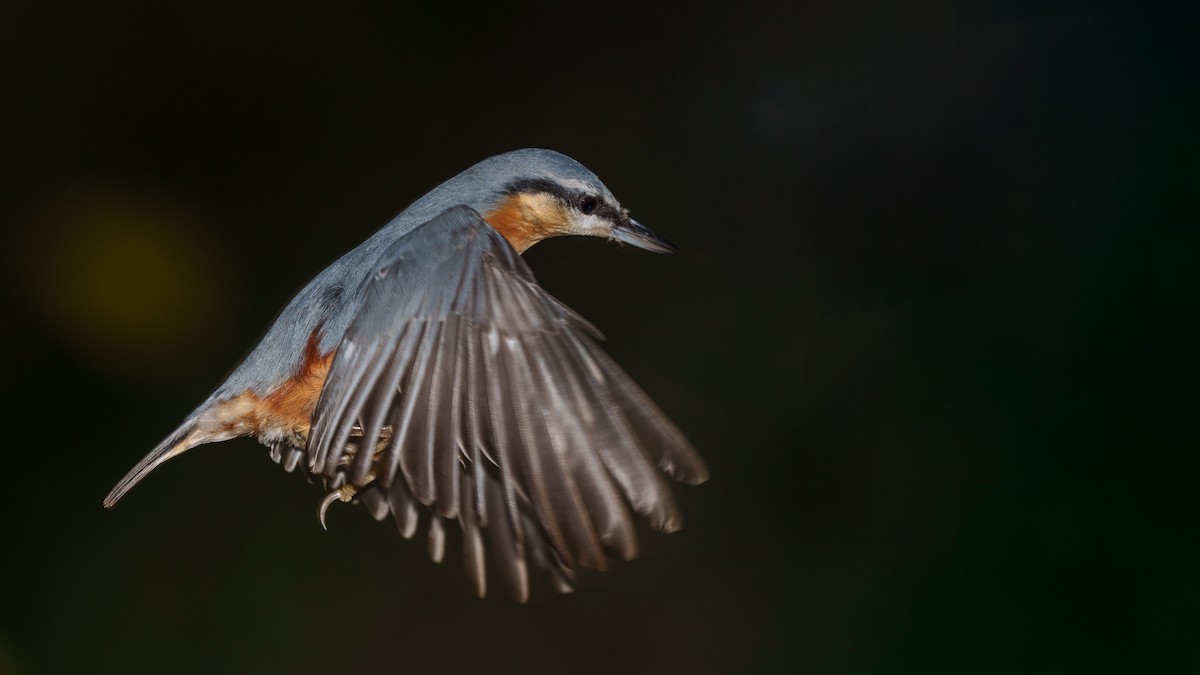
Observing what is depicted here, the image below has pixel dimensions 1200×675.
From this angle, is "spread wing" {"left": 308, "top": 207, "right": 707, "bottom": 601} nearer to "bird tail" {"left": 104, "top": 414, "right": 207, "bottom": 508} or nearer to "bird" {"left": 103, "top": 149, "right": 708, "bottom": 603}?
"bird" {"left": 103, "top": 149, "right": 708, "bottom": 603}

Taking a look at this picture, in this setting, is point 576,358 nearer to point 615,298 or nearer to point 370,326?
point 370,326

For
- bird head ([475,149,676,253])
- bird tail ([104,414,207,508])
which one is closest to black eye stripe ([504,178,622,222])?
bird head ([475,149,676,253])

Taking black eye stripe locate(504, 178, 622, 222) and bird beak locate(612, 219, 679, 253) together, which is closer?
black eye stripe locate(504, 178, 622, 222)

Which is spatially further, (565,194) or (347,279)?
(565,194)

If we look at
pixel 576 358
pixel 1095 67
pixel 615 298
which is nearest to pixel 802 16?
pixel 1095 67

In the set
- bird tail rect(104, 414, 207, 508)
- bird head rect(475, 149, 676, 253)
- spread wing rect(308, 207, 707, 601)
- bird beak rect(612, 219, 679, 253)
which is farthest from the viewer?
bird beak rect(612, 219, 679, 253)

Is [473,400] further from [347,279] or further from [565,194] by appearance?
[565,194]

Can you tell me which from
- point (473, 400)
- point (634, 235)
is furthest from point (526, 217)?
point (473, 400)
